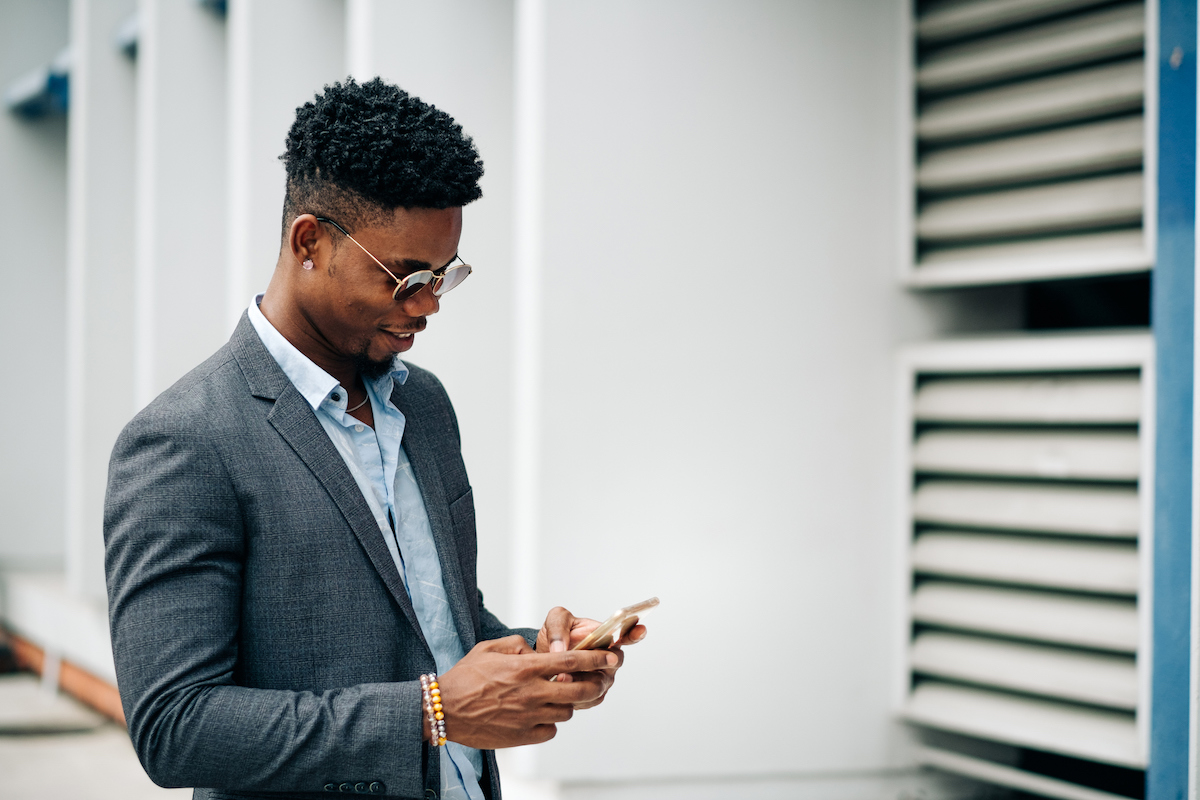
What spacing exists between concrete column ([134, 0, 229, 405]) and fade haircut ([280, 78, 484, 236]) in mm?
4312

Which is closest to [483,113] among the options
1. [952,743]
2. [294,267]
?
[294,267]

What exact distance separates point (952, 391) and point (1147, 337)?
729 millimetres

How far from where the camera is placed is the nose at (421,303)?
1728 mm

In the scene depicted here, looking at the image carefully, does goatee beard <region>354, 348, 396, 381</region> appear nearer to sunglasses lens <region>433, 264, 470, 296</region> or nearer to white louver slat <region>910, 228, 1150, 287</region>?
sunglasses lens <region>433, 264, 470, 296</region>

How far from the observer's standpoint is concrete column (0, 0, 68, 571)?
873 centimetres

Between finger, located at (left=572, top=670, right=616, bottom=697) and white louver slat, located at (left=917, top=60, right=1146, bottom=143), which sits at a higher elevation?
white louver slat, located at (left=917, top=60, right=1146, bottom=143)

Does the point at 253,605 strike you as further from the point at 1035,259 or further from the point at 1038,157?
the point at 1038,157

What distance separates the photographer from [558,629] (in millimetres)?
1808

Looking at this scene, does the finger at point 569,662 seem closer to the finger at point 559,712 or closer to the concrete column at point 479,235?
the finger at point 559,712

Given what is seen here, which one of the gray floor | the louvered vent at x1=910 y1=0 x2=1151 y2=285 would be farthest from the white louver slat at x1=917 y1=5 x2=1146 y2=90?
the gray floor

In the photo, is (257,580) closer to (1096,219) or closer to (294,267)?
(294,267)

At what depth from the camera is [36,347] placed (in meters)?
8.90

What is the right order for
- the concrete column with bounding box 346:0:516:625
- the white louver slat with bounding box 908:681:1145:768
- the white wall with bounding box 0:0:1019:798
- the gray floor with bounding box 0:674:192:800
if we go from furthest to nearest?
1. the gray floor with bounding box 0:674:192:800
2. the concrete column with bounding box 346:0:516:625
3. the white wall with bounding box 0:0:1019:798
4. the white louver slat with bounding box 908:681:1145:768

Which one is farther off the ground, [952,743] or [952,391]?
[952,391]
